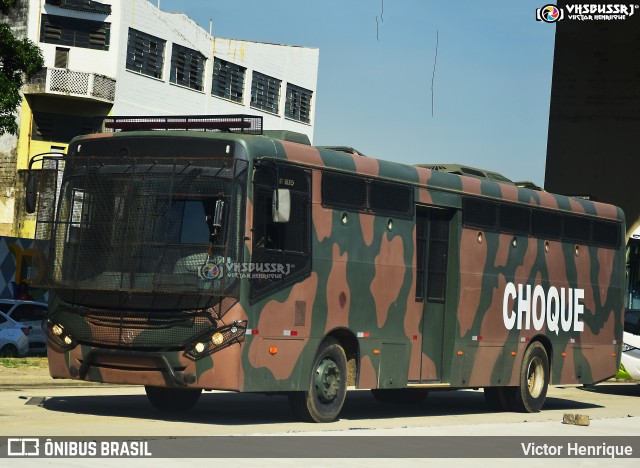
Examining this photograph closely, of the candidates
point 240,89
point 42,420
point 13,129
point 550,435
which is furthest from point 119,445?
point 240,89

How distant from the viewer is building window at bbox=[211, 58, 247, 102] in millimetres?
64062

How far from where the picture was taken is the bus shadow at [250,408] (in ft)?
54.6

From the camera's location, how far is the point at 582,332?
22.8 meters

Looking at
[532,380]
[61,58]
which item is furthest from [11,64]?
[61,58]

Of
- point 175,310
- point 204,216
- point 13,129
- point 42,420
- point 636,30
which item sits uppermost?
point 636,30

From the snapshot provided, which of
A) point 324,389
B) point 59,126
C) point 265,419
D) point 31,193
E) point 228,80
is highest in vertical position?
point 228,80

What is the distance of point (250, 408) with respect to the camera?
62.1ft

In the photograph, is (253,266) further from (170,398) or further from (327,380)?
(170,398)

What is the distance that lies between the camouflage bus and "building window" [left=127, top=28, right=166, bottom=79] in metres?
39.4

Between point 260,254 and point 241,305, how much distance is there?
663mm

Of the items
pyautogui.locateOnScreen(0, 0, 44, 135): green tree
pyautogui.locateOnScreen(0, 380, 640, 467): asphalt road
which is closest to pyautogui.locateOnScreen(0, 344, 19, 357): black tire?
pyautogui.locateOnScreen(0, 0, 44, 135): green tree

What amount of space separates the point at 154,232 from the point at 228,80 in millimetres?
50276

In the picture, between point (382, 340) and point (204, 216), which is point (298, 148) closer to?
point (204, 216)

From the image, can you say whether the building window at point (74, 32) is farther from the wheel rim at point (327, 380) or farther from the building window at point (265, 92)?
the wheel rim at point (327, 380)
